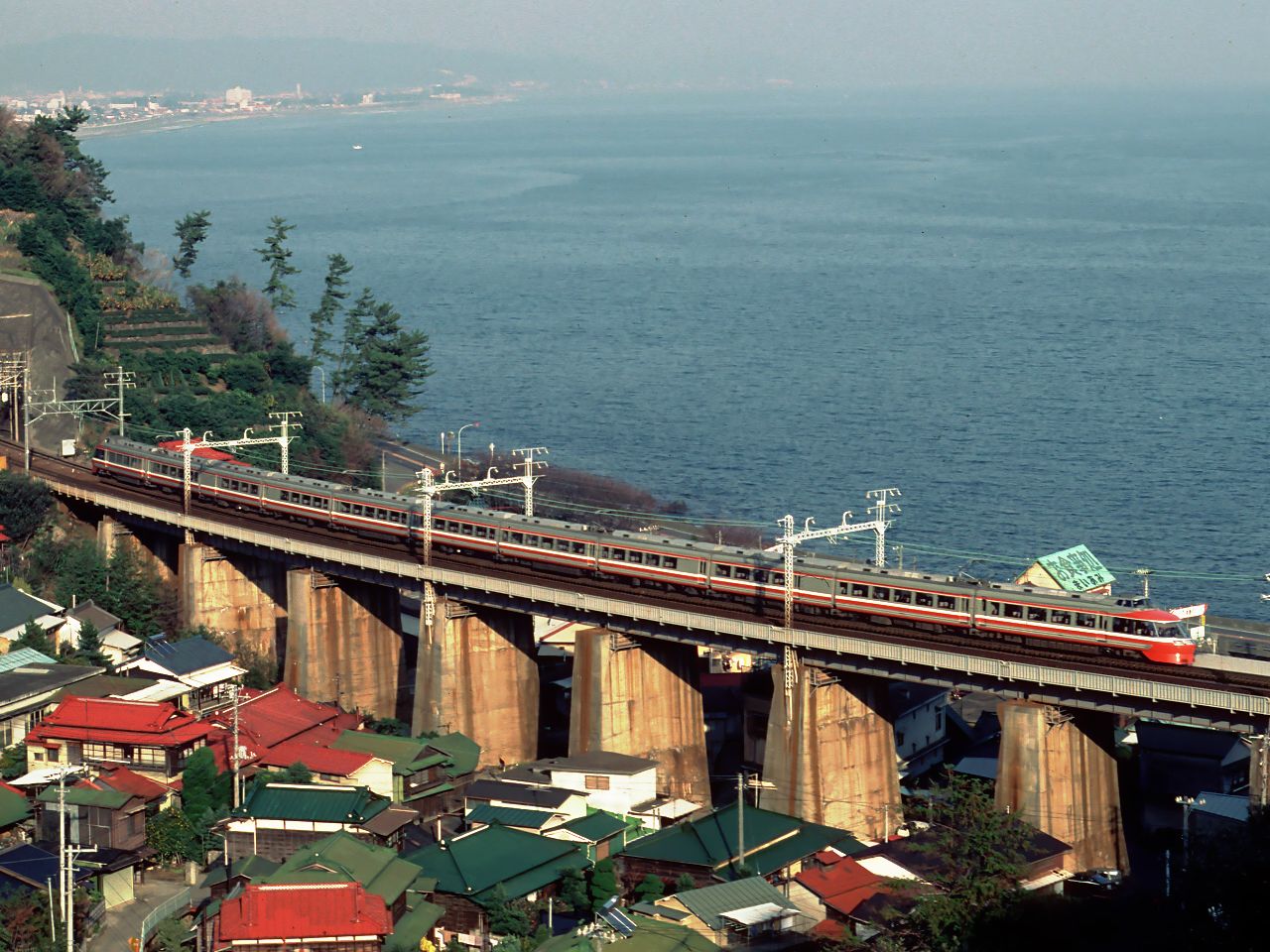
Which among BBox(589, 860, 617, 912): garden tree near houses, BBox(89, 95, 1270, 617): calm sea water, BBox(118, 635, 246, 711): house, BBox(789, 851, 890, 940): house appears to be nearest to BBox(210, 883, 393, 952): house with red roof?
BBox(589, 860, 617, 912): garden tree near houses

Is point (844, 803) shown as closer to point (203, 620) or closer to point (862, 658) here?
point (862, 658)

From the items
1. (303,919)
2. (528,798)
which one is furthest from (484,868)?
(303,919)

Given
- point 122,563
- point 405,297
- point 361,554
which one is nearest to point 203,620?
point 122,563

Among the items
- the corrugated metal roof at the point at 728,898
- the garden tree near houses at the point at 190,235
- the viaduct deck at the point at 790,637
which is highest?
the garden tree near houses at the point at 190,235

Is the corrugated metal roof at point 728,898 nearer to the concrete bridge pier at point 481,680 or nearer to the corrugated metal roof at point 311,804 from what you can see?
the corrugated metal roof at point 311,804

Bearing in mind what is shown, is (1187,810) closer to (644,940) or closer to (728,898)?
(728,898)

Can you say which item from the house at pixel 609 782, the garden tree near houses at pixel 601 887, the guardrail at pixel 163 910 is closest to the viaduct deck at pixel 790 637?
the house at pixel 609 782
